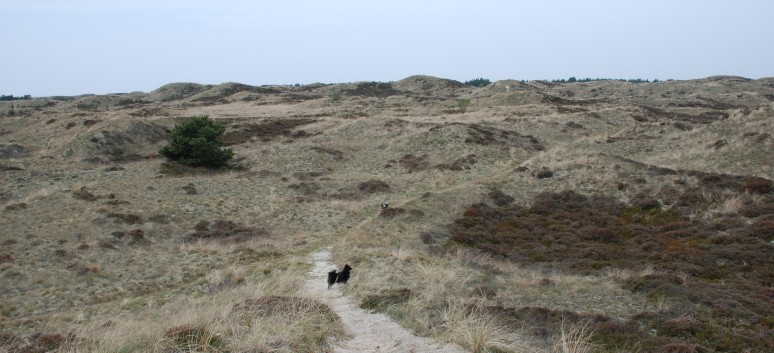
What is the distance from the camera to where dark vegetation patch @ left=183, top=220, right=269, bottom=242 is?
Result: 2286cm

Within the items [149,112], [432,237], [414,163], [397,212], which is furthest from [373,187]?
[149,112]

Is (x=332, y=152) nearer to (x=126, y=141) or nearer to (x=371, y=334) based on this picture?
(x=126, y=141)

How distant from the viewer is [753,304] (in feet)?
40.2

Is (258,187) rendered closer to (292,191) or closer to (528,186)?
(292,191)

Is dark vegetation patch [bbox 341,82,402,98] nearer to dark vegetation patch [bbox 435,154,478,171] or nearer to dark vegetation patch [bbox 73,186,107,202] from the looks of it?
dark vegetation patch [bbox 435,154,478,171]

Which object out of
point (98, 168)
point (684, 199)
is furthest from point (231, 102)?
point (684, 199)

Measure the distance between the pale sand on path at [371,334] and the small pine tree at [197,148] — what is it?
28.0 metres

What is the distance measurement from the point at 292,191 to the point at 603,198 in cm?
1856

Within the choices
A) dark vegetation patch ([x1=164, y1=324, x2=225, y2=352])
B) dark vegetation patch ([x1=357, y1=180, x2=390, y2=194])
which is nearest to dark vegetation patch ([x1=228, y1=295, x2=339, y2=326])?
dark vegetation patch ([x1=164, y1=324, x2=225, y2=352])

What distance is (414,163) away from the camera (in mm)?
40656

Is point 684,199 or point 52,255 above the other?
point 684,199

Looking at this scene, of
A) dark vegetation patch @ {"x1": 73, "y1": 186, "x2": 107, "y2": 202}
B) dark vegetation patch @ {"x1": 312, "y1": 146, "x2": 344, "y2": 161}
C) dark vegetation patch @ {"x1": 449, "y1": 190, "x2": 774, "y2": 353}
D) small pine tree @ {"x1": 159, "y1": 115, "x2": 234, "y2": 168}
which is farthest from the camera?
dark vegetation patch @ {"x1": 312, "y1": 146, "x2": 344, "y2": 161}

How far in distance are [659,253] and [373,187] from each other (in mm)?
18234

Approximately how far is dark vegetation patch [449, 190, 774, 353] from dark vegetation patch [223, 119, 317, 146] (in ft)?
107
